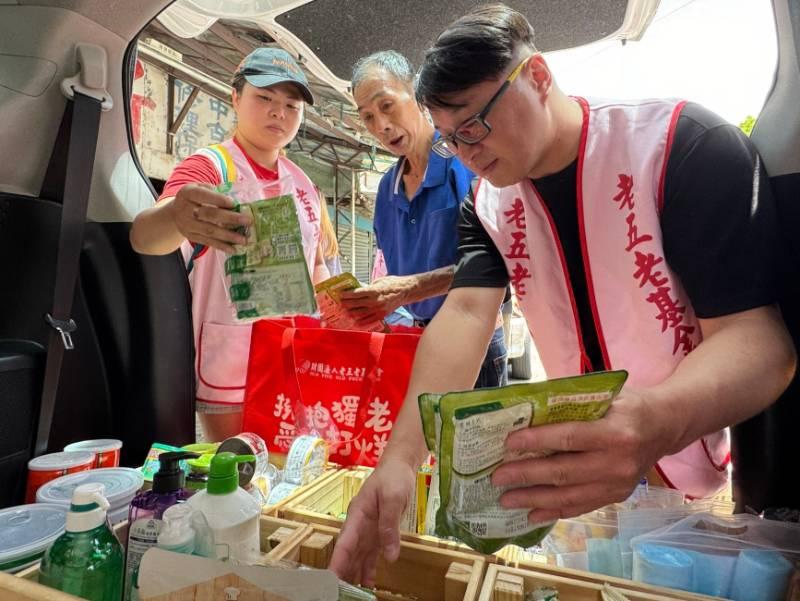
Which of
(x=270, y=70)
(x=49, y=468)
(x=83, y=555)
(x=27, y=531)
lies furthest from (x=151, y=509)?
(x=270, y=70)

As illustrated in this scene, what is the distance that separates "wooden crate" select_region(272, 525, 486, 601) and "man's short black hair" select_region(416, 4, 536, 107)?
83 cm

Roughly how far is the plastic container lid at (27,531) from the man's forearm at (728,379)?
0.88m

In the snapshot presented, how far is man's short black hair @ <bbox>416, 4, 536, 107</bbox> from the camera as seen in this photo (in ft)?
2.89

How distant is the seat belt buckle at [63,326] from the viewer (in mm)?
963

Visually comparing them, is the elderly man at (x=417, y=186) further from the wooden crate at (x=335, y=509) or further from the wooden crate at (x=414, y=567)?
the wooden crate at (x=414, y=567)

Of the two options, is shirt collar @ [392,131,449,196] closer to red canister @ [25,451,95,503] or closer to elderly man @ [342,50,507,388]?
elderly man @ [342,50,507,388]

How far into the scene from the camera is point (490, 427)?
50cm

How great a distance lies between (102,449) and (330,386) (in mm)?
529

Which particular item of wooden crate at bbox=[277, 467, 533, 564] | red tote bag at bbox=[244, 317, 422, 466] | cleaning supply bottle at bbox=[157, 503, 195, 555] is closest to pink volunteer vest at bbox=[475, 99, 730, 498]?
red tote bag at bbox=[244, 317, 422, 466]

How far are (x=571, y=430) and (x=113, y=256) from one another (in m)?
1.19

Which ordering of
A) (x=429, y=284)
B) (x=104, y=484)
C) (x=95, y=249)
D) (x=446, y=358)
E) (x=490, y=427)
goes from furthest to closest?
(x=429, y=284)
(x=95, y=249)
(x=446, y=358)
(x=104, y=484)
(x=490, y=427)

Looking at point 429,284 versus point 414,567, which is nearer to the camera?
point 414,567

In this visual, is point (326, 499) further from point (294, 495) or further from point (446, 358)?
point (446, 358)

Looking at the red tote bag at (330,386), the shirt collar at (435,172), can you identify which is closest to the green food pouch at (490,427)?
the red tote bag at (330,386)
